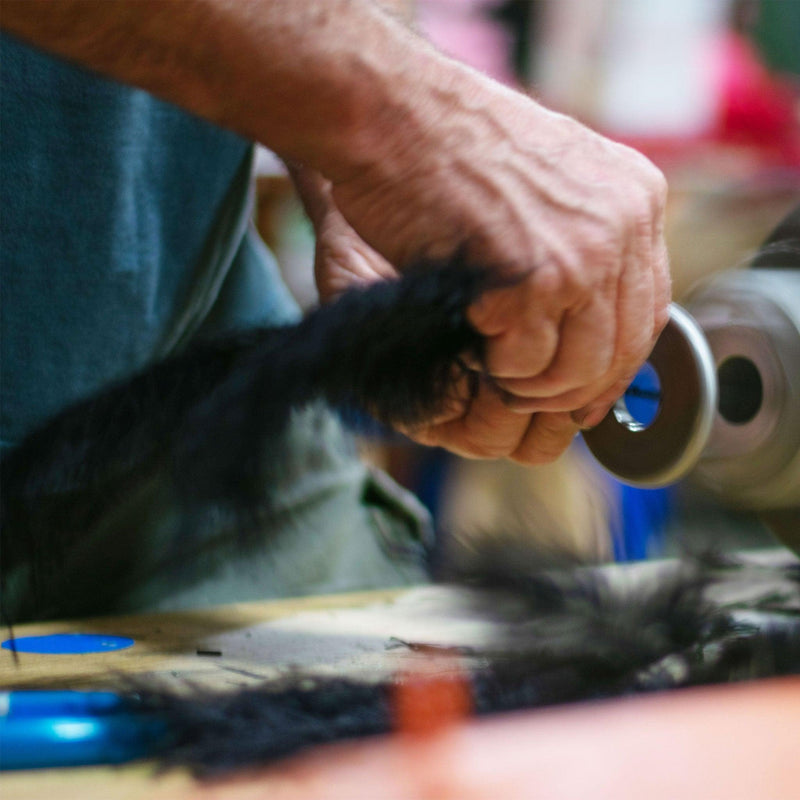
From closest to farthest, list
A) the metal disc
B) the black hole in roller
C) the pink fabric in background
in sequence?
the metal disc
the black hole in roller
the pink fabric in background

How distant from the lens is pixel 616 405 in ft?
2.08

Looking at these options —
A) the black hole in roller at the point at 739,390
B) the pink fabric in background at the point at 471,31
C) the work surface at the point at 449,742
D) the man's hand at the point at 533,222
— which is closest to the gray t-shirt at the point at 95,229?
the work surface at the point at 449,742

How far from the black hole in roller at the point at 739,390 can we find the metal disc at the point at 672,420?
0.10 m

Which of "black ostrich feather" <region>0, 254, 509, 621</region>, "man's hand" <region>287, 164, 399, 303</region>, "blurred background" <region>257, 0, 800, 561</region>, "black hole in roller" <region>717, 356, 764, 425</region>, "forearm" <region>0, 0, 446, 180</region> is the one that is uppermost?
"blurred background" <region>257, 0, 800, 561</region>

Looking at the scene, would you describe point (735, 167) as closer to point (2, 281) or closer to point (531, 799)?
point (2, 281)

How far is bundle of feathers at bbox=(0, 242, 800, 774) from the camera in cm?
47

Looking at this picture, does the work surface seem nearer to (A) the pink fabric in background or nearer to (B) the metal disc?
(B) the metal disc

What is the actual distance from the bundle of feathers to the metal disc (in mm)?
119

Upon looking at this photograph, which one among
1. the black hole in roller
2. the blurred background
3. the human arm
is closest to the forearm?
the human arm

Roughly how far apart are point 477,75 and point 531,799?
1.31 feet

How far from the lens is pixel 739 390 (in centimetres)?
70

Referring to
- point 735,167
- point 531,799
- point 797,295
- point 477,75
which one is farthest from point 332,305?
point 735,167

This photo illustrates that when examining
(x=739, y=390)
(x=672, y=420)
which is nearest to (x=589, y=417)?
(x=672, y=420)

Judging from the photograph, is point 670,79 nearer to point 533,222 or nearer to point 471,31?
point 471,31
